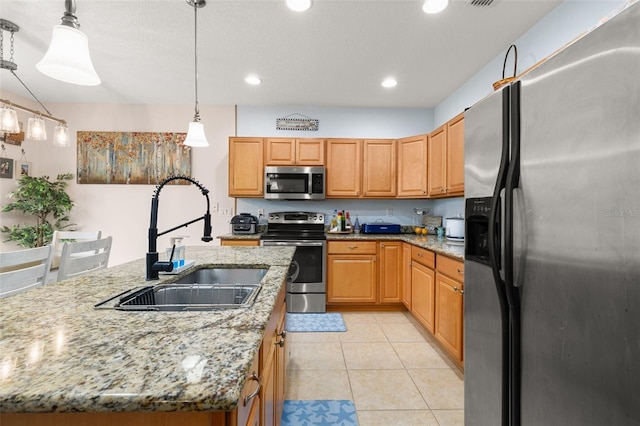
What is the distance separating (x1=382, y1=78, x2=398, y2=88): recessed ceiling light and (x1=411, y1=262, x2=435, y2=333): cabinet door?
203cm

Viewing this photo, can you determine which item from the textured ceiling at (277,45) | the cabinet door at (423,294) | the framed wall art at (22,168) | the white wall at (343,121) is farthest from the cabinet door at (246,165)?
the framed wall art at (22,168)

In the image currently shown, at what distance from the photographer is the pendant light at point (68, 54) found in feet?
3.98

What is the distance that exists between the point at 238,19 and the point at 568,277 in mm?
2573

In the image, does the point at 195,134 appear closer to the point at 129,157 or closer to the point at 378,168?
the point at 378,168

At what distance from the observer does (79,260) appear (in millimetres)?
2006

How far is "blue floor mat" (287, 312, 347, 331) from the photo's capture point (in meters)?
3.11

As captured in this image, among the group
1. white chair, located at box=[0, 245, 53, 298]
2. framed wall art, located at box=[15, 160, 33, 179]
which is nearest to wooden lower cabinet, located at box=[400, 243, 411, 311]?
white chair, located at box=[0, 245, 53, 298]

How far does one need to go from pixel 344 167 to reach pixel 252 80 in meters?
1.51

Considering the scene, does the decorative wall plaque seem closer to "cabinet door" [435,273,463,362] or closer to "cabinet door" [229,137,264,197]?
"cabinet door" [229,137,264,197]

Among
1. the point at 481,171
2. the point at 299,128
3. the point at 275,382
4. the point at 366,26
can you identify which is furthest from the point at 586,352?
the point at 299,128

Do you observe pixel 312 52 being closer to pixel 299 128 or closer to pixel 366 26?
pixel 366 26

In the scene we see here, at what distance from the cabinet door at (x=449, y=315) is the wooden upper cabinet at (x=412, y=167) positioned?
4.49 feet

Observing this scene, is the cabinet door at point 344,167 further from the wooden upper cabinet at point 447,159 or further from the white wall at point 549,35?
the white wall at point 549,35

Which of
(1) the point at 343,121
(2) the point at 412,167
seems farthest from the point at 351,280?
→ (1) the point at 343,121
